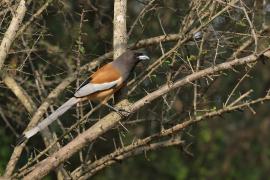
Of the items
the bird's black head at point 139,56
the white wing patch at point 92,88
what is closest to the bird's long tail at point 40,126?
the white wing patch at point 92,88

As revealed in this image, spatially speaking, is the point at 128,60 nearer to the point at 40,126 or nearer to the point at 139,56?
the point at 139,56

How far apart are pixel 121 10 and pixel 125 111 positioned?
1.16 meters

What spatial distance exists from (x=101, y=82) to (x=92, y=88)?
11 cm

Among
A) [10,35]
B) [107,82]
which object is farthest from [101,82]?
[10,35]

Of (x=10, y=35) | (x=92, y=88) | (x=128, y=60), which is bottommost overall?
(x=92, y=88)

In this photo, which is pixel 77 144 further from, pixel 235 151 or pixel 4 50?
pixel 235 151

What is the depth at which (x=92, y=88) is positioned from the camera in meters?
6.71

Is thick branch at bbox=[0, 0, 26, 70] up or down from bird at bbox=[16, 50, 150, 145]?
up

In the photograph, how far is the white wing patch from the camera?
6.57 metres

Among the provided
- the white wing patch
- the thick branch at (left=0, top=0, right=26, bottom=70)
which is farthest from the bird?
the thick branch at (left=0, top=0, right=26, bottom=70)

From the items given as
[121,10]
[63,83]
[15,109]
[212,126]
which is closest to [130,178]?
[212,126]

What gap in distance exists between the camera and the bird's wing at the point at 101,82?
6.56 m

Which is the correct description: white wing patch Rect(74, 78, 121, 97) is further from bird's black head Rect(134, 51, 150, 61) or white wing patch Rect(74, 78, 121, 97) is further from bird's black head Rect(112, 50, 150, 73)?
bird's black head Rect(134, 51, 150, 61)

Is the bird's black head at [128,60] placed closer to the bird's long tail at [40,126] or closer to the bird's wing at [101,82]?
the bird's wing at [101,82]
